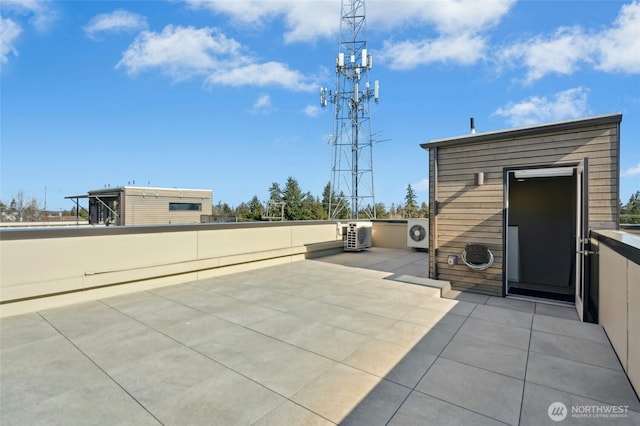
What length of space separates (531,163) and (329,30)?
42.2 feet

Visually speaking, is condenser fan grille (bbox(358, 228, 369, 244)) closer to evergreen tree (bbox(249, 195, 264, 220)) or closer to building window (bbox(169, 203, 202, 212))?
building window (bbox(169, 203, 202, 212))

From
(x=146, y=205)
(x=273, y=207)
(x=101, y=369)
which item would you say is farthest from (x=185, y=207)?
(x=101, y=369)

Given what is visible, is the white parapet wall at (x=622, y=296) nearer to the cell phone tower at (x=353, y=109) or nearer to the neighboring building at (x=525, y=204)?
the neighboring building at (x=525, y=204)

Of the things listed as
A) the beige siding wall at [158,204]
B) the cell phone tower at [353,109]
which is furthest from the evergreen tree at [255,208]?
the cell phone tower at [353,109]

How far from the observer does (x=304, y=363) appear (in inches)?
90.1

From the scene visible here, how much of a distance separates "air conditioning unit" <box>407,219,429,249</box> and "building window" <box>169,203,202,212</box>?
1525 cm

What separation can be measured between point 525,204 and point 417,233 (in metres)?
3.57

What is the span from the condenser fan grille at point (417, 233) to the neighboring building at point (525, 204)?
3231mm

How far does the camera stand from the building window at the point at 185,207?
737 inches

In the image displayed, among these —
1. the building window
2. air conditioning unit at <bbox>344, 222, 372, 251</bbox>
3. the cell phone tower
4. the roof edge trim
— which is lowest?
air conditioning unit at <bbox>344, 222, 372, 251</bbox>

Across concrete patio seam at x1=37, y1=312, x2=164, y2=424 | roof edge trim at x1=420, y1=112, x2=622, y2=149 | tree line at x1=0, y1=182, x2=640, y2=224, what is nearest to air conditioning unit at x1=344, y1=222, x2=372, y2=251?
roof edge trim at x1=420, y1=112, x2=622, y2=149

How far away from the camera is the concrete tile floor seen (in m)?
1.72

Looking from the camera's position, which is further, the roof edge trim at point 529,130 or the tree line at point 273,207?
the tree line at point 273,207

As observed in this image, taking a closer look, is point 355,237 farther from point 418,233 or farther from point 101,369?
point 101,369
